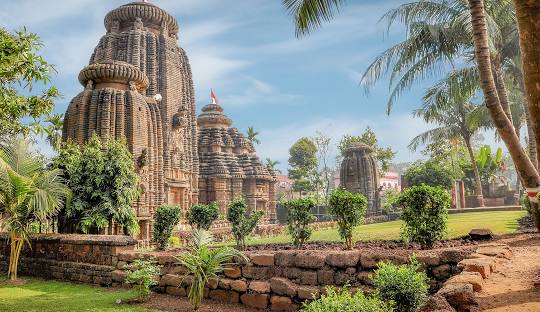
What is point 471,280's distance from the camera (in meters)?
4.17

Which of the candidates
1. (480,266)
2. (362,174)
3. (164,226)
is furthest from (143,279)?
(362,174)

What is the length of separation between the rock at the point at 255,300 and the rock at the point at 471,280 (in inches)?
141

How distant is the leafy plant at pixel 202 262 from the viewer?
7.00 meters

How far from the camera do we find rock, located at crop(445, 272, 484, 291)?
409 centimetres

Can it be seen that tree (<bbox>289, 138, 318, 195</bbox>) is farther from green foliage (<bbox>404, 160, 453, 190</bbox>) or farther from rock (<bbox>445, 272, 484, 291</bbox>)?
rock (<bbox>445, 272, 484, 291</bbox>)

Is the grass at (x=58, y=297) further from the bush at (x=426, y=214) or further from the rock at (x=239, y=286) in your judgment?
the bush at (x=426, y=214)

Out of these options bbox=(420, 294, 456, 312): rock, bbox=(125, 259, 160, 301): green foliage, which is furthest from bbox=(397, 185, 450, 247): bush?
bbox=(125, 259, 160, 301): green foliage

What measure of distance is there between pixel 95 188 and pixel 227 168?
2180 centimetres

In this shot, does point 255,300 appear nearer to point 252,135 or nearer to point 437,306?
point 437,306

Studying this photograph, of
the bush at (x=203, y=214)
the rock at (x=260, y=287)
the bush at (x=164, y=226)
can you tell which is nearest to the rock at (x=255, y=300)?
the rock at (x=260, y=287)

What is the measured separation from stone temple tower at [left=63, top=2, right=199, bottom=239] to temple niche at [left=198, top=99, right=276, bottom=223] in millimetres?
3507

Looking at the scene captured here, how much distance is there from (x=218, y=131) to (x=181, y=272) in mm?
29073

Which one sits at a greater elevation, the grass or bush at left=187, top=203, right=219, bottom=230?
bush at left=187, top=203, right=219, bottom=230

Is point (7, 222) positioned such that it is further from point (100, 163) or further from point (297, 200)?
point (297, 200)
